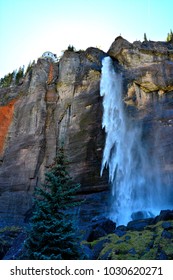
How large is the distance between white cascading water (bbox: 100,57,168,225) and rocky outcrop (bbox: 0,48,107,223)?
103cm

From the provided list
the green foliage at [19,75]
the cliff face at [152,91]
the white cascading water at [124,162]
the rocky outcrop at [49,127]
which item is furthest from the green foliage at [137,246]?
the green foliage at [19,75]

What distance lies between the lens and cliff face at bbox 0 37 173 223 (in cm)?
2823

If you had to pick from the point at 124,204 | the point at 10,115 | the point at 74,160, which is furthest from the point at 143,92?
the point at 10,115

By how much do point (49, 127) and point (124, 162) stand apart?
34.0ft

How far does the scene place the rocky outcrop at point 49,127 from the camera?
28844 millimetres

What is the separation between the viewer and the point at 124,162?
28906 mm

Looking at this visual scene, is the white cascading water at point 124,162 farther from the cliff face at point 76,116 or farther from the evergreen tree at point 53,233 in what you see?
the evergreen tree at point 53,233

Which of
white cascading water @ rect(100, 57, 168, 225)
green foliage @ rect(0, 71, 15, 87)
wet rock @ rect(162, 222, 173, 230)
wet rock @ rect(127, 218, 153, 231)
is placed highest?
green foliage @ rect(0, 71, 15, 87)

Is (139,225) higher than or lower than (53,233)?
higher

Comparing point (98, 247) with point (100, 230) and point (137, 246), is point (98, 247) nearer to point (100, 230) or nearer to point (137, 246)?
point (137, 246)

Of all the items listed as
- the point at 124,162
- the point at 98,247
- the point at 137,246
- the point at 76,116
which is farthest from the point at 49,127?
the point at 137,246

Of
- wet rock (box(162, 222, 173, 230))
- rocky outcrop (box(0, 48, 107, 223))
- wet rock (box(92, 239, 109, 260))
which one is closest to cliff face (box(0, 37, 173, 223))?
rocky outcrop (box(0, 48, 107, 223))

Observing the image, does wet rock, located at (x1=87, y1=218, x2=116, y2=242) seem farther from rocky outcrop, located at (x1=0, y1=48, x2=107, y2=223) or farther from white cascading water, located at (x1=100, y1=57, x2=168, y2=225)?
rocky outcrop, located at (x1=0, y1=48, x2=107, y2=223)
